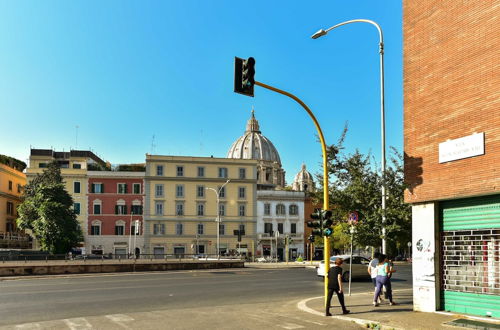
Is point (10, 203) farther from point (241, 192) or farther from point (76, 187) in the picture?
point (241, 192)

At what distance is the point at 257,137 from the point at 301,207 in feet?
230

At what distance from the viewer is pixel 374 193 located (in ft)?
60.0

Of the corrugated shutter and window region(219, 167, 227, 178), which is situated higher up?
window region(219, 167, 227, 178)

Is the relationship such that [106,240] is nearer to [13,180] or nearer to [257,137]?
[13,180]

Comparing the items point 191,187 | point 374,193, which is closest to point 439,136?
point 374,193

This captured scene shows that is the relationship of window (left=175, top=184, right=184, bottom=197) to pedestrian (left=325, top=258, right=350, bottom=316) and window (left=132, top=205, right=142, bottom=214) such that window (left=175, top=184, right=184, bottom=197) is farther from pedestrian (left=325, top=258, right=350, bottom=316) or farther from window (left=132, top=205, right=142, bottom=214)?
pedestrian (left=325, top=258, right=350, bottom=316)

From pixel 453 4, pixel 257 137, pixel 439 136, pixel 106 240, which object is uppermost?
pixel 257 137

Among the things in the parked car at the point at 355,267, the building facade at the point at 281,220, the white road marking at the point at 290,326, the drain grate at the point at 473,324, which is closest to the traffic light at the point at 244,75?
the white road marking at the point at 290,326

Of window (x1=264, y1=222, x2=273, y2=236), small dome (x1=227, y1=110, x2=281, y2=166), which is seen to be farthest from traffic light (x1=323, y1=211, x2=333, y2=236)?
small dome (x1=227, y1=110, x2=281, y2=166)

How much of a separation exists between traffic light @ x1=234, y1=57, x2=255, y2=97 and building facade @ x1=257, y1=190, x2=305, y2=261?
65.0 m

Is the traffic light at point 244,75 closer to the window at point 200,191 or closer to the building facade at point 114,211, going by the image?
the building facade at point 114,211

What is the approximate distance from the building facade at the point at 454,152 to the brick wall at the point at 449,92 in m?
0.03

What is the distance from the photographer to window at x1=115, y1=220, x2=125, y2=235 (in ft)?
223

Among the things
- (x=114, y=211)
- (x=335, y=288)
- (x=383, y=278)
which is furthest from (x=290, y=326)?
(x=114, y=211)
